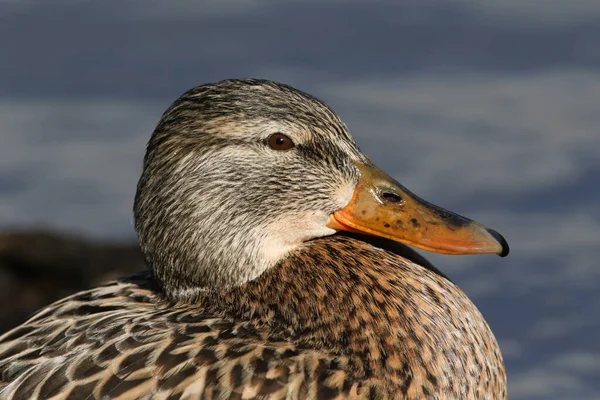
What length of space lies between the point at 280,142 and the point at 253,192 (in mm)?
242

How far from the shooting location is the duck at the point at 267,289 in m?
4.89

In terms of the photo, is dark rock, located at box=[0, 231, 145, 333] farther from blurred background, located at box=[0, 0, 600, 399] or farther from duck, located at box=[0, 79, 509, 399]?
duck, located at box=[0, 79, 509, 399]

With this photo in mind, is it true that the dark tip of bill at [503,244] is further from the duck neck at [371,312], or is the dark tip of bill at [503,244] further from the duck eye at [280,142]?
the duck eye at [280,142]

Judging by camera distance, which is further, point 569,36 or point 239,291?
point 569,36

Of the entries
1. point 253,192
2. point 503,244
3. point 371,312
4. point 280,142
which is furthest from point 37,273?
point 503,244

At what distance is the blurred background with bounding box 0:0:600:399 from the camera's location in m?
9.03

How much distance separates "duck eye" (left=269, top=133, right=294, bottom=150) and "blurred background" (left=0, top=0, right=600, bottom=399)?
332cm

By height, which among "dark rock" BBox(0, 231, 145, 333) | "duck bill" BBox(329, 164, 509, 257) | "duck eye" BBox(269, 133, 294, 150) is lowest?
"dark rock" BBox(0, 231, 145, 333)

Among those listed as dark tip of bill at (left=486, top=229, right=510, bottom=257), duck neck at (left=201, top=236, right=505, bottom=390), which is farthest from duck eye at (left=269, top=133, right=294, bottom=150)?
dark tip of bill at (left=486, top=229, right=510, bottom=257)

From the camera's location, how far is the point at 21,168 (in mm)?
10930

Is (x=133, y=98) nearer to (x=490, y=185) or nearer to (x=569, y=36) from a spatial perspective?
(x=490, y=185)

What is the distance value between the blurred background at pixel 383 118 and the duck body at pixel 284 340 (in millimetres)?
3000

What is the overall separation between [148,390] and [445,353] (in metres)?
1.23

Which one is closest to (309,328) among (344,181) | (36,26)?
(344,181)
